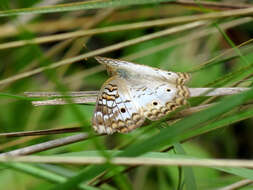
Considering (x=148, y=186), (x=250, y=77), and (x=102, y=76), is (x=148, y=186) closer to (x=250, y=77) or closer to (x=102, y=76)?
(x=102, y=76)

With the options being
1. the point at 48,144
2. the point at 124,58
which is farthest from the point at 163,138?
the point at 124,58

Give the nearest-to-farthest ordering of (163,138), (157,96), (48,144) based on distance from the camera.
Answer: (163,138)
(48,144)
(157,96)

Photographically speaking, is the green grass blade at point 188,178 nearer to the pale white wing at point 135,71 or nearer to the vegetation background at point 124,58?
the vegetation background at point 124,58

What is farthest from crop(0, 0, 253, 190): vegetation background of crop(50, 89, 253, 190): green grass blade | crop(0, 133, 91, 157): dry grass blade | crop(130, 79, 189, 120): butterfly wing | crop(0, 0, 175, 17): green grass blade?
crop(50, 89, 253, 190): green grass blade

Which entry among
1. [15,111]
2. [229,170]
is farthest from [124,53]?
[229,170]

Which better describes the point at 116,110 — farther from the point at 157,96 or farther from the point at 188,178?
the point at 188,178

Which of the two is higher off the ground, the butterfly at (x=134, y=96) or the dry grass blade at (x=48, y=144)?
the butterfly at (x=134, y=96)

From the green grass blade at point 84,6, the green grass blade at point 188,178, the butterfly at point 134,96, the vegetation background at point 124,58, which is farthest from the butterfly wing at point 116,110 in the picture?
the green grass blade at point 84,6
